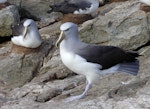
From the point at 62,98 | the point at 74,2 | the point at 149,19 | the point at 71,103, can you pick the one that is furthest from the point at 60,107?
the point at 74,2

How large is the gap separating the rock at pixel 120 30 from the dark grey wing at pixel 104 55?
8.16 ft

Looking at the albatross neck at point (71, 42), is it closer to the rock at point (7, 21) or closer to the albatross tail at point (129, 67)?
the albatross tail at point (129, 67)

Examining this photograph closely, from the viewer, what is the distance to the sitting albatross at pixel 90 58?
21.4 feet

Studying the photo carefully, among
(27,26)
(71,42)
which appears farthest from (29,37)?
(71,42)

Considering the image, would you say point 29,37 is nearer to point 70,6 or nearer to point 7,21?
point 7,21

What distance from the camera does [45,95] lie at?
7.56 meters

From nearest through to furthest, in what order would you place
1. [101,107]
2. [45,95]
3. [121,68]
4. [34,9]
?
1. [101,107]
2. [121,68]
3. [45,95]
4. [34,9]

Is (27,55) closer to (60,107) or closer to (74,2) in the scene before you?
(74,2)

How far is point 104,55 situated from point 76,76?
1.95m

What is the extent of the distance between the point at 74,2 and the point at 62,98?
15.5ft

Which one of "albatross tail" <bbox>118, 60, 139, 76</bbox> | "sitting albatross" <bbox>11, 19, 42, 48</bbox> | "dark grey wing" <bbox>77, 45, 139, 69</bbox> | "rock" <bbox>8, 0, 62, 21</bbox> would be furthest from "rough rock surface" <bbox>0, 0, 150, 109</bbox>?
"rock" <bbox>8, 0, 62, 21</bbox>

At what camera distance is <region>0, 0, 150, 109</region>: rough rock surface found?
21.8ft

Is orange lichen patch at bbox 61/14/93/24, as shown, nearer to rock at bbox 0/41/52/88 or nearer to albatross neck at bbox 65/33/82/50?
rock at bbox 0/41/52/88

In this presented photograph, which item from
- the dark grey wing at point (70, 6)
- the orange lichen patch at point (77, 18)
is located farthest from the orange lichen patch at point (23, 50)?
the dark grey wing at point (70, 6)
